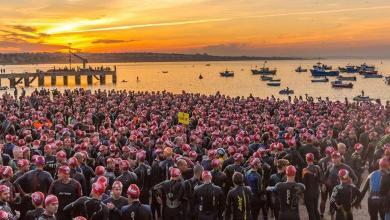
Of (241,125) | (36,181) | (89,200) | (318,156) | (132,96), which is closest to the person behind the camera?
(89,200)

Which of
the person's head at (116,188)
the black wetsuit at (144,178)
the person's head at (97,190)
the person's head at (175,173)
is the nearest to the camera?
the person's head at (97,190)

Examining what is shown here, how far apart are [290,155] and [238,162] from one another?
7.38 ft

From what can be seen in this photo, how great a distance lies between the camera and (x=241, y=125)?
2033 cm

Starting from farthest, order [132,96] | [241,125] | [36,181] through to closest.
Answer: [132,96], [241,125], [36,181]

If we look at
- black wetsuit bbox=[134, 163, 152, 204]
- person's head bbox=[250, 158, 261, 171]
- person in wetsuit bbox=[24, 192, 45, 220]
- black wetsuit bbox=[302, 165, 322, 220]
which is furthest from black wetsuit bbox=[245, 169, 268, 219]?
person in wetsuit bbox=[24, 192, 45, 220]

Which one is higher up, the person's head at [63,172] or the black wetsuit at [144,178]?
the person's head at [63,172]

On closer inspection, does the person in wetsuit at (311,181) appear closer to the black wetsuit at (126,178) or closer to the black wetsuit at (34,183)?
the black wetsuit at (126,178)

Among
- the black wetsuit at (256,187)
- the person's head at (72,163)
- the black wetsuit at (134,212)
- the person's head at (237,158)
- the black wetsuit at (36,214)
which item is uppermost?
the person's head at (72,163)

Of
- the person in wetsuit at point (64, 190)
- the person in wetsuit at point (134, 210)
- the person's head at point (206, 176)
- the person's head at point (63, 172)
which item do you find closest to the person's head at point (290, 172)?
the person's head at point (206, 176)

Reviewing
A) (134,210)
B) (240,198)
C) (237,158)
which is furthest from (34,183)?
(237,158)

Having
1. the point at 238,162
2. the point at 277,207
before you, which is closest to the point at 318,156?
the point at 238,162

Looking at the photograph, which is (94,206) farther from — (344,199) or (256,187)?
(344,199)

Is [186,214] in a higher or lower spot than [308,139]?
lower

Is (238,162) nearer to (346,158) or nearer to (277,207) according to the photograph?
(277,207)
